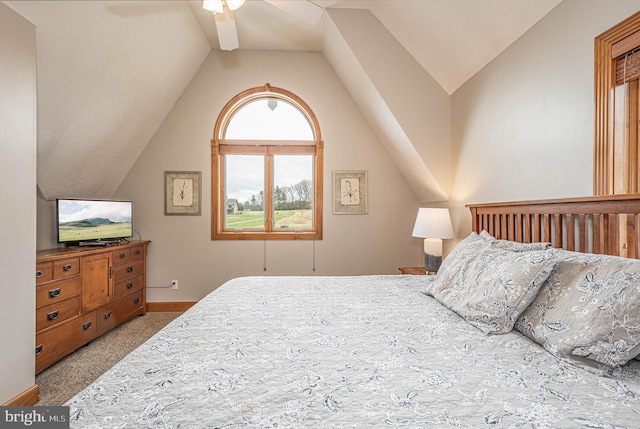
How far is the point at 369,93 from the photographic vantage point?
125 inches

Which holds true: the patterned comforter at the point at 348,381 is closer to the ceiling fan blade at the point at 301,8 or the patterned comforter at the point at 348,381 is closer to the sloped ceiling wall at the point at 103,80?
the ceiling fan blade at the point at 301,8

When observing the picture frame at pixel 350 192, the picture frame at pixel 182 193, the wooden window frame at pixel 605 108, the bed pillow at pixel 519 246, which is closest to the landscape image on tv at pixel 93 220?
the picture frame at pixel 182 193

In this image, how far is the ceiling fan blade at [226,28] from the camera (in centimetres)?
210

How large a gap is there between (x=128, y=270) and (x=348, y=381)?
126 inches

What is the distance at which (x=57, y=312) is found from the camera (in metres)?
2.34

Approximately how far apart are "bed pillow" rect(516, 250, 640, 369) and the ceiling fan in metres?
2.12

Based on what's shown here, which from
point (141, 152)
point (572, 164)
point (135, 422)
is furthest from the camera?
point (141, 152)

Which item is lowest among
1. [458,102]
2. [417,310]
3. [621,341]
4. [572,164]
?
[417,310]

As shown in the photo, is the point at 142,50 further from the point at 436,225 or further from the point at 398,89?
the point at 436,225

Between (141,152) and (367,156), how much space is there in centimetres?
270

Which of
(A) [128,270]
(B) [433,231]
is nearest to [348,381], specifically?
(B) [433,231]

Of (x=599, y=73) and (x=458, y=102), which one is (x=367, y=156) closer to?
(x=458, y=102)

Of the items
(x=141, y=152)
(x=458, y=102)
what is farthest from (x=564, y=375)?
(x=141, y=152)

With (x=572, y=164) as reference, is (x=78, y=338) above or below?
below
